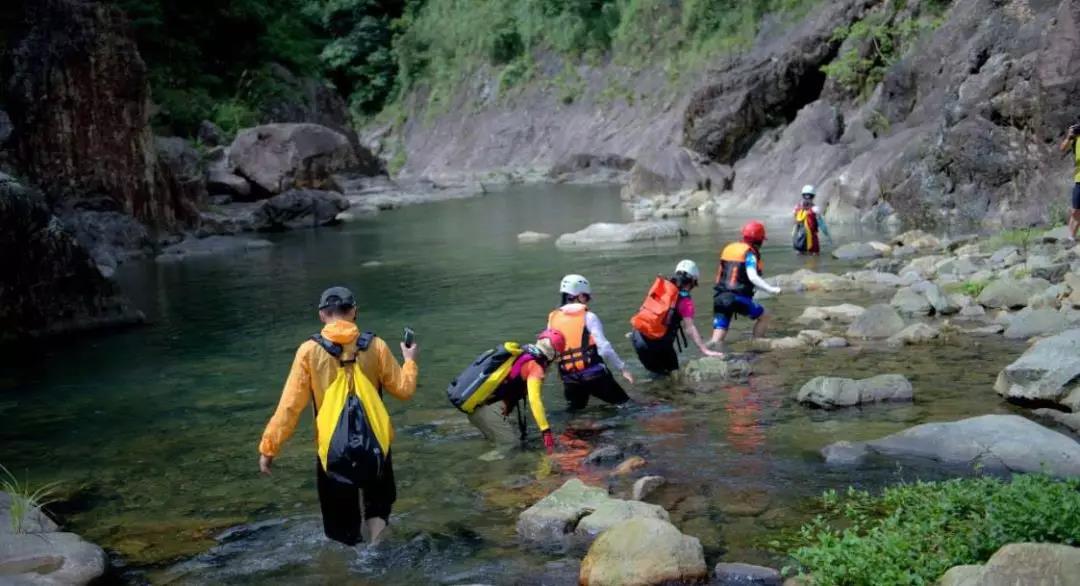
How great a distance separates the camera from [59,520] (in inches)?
340

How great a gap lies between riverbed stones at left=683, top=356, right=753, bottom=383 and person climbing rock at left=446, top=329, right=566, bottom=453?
245 centimetres

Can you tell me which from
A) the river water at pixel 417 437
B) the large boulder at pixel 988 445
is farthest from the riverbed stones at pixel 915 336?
the large boulder at pixel 988 445

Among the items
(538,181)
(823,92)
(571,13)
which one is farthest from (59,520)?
(571,13)

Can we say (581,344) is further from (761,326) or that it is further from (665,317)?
(761,326)

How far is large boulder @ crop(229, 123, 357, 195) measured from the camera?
39156 millimetres

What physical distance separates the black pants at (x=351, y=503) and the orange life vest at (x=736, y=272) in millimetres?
7065

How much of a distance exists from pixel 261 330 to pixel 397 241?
1329 cm

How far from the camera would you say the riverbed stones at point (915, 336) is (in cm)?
1283

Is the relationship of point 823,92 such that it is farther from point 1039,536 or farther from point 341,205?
point 1039,536

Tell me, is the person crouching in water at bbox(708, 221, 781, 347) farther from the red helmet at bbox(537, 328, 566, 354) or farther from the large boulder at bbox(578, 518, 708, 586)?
the large boulder at bbox(578, 518, 708, 586)

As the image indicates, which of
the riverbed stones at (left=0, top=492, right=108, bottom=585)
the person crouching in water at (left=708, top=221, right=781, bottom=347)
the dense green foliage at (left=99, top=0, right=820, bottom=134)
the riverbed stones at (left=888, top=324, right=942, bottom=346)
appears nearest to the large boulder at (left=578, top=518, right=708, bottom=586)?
the riverbed stones at (left=0, top=492, right=108, bottom=585)

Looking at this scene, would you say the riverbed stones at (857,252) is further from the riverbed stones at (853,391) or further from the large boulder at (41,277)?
the large boulder at (41,277)

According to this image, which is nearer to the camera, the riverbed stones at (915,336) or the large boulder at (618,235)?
the riverbed stones at (915,336)

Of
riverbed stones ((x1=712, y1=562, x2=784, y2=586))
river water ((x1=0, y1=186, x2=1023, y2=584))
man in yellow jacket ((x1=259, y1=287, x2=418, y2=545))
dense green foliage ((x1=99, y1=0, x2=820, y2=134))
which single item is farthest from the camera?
dense green foliage ((x1=99, y1=0, x2=820, y2=134))
